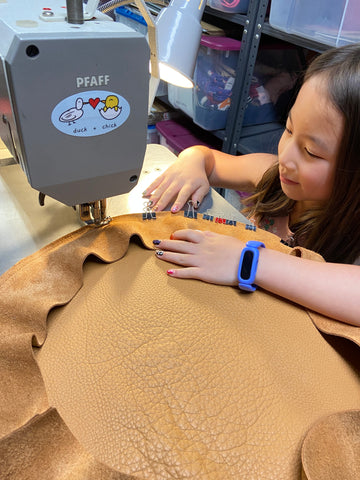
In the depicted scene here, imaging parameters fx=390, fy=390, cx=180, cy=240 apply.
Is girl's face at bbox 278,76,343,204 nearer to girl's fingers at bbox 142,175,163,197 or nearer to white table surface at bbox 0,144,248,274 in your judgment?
white table surface at bbox 0,144,248,274

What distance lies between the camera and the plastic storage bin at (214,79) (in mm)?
1708

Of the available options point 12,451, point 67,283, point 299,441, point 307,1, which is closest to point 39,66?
point 67,283

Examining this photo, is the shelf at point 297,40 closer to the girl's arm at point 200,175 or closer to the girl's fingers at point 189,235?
the girl's arm at point 200,175

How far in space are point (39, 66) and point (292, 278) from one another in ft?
1.56

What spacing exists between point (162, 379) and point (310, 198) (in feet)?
2.08

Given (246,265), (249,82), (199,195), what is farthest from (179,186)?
(249,82)

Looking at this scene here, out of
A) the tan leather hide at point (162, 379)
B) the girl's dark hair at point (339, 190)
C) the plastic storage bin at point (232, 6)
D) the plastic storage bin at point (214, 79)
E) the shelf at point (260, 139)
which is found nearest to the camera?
the tan leather hide at point (162, 379)

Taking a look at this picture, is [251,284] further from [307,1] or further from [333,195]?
[307,1]

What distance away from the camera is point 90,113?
51 centimetres

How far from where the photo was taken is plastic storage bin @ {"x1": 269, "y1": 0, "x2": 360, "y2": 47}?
119 cm

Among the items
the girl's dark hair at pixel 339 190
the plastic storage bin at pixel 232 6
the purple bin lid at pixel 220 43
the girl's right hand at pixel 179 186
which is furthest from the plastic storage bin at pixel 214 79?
the girl's right hand at pixel 179 186

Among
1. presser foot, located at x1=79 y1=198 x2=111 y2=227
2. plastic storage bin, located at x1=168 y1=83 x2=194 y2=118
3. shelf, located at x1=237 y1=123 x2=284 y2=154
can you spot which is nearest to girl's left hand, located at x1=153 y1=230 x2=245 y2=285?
presser foot, located at x1=79 y1=198 x2=111 y2=227

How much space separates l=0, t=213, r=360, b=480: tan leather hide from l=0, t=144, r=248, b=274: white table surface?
81 mm

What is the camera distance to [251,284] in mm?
642
